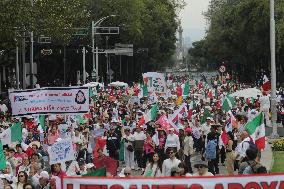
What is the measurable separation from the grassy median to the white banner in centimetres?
466

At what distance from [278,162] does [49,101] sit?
247 inches

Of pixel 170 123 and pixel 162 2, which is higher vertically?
pixel 162 2

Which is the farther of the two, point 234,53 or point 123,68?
point 123,68

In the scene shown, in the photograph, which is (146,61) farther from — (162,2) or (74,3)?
(74,3)

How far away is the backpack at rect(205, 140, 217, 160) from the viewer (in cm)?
1962

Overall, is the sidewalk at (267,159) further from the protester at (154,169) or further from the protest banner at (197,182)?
the protest banner at (197,182)

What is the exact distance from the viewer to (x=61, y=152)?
14.9 m

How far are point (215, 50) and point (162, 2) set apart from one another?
13.6 metres

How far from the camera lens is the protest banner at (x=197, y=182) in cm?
822

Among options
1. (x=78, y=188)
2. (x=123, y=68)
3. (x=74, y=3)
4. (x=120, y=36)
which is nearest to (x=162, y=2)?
(x=123, y=68)

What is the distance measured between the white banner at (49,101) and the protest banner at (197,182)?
38.9ft

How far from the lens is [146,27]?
317ft

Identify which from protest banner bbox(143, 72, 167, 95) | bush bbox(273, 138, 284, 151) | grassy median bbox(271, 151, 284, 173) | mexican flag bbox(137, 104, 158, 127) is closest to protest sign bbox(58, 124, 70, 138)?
mexican flag bbox(137, 104, 158, 127)

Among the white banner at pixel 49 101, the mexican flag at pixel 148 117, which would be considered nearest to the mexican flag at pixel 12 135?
the white banner at pixel 49 101
